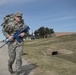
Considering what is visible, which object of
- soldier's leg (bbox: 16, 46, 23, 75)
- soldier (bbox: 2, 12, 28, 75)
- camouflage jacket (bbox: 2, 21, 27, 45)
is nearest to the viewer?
soldier's leg (bbox: 16, 46, 23, 75)

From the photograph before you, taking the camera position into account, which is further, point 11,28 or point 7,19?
point 7,19

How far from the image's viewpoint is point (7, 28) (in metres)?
8.55

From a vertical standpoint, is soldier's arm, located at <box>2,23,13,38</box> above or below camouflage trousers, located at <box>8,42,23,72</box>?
above

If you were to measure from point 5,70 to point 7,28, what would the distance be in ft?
6.86

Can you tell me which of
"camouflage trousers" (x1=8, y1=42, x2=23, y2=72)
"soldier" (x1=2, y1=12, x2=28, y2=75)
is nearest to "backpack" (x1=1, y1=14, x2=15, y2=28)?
"soldier" (x1=2, y1=12, x2=28, y2=75)

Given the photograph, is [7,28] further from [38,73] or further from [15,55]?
[38,73]

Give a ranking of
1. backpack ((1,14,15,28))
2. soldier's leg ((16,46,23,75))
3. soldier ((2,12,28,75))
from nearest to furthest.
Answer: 1. soldier's leg ((16,46,23,75))
2. soldier ((2,12,28,75))
3. backpack ((1,14,15,28))

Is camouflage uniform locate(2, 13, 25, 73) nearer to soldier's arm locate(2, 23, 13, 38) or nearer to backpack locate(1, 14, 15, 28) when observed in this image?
soldier's arm locate(2, 23, 13, 38)

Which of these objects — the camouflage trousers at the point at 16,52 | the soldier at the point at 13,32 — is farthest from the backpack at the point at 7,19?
the camouflage trousers at the point at 16,52

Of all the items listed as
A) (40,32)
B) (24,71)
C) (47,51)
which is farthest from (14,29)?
(40,32)

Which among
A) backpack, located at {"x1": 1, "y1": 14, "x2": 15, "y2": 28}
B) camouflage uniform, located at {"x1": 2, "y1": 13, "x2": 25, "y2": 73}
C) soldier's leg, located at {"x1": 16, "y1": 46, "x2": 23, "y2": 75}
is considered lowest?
soldier's leg, located at {"x1": 16, "y1": 46, "x2": 23, "y2": 75}

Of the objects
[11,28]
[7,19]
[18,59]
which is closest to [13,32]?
[11,28]

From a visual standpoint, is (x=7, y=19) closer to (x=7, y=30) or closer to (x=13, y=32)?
(x=7, y=30)

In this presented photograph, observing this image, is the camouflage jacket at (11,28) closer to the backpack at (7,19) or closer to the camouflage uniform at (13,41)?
the camouflage uniform at (13,41)
